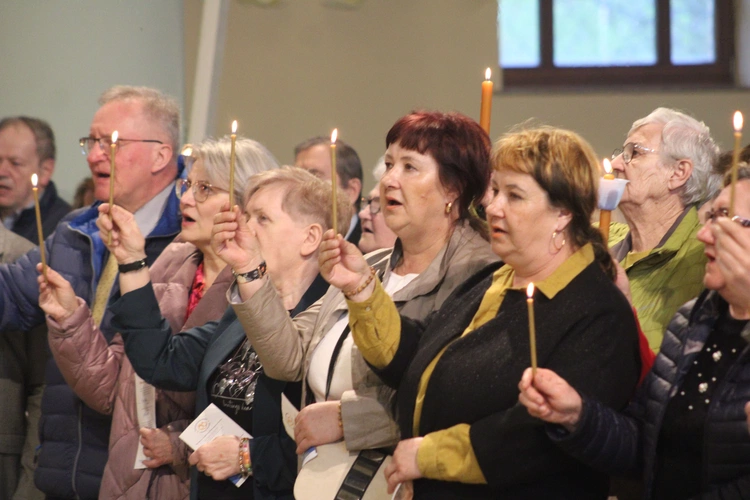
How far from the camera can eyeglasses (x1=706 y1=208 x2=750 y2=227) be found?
1.73 meters

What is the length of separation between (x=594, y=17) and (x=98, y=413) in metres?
4.47

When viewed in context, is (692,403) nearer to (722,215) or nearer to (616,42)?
(722,215)

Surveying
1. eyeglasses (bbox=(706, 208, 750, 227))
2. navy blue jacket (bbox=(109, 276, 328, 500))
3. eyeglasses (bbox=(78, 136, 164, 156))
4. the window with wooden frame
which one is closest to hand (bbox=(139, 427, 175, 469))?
navy blue jacket (bbox=(109, 276, 328, 500))

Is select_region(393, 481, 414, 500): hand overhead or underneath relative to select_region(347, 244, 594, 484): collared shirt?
Result: underneath

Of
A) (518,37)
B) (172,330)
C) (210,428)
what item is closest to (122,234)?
(172,330)

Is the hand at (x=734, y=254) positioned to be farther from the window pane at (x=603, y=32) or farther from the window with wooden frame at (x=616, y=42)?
the window pane at (x=603, y=32)

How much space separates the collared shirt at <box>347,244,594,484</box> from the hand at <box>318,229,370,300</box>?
41 millimetres

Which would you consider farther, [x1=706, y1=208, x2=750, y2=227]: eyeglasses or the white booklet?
the white booklet

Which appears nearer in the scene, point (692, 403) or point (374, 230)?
point (692, 403)

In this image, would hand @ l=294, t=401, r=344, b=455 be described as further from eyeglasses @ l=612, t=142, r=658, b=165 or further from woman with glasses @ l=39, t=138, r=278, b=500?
eyeglasses @ l=612, t=142, r=658, b=165

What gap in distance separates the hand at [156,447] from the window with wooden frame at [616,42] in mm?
4093

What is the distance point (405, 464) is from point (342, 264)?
414mm

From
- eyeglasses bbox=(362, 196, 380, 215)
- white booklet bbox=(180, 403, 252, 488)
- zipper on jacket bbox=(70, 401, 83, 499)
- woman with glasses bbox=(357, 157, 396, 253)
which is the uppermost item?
eyeglasses bbox=(362, 196, 380, 215)

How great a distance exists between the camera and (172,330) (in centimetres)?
277
